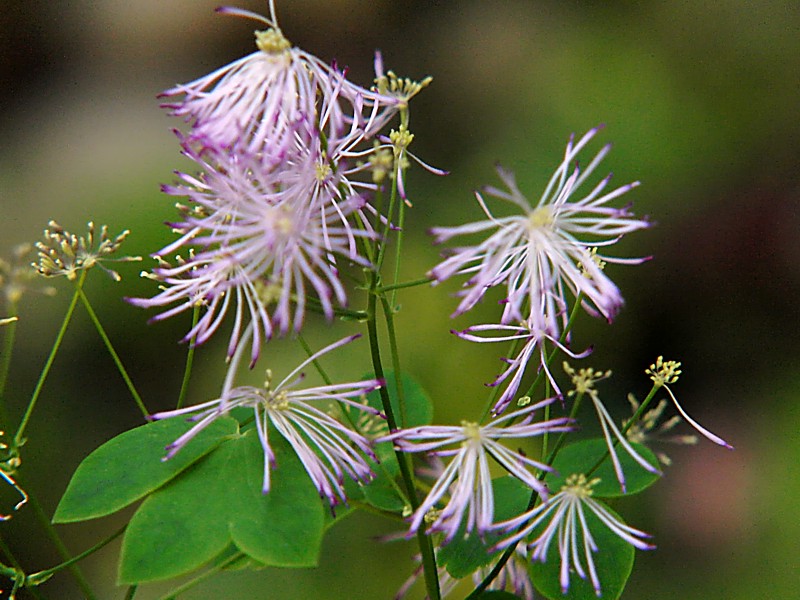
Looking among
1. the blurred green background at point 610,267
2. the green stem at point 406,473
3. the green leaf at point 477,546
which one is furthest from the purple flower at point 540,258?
the blurred green background at point 610,267

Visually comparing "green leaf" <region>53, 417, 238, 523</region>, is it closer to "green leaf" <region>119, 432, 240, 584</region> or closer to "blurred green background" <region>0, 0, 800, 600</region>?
"green leaf" <region>119, 432, 240, 584</region>

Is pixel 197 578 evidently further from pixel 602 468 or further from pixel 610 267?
pixel 610 267

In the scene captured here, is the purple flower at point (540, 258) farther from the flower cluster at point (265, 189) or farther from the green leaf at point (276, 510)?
the green leaf at point (276, 510)

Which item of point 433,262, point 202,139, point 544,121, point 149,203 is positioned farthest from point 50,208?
point 202,139

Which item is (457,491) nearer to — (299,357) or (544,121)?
(299,357)

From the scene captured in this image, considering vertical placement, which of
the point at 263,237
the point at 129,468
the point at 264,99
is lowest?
the point at 129,468

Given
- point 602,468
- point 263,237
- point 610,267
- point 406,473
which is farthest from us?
point 610,267

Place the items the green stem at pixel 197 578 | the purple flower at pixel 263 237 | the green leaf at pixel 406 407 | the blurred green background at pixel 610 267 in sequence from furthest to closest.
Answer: the blurred green background at pixel 610 267, the green leaf at pixel 406 407, the green stem at pixel 197 578, the purple flower at pixel 263 237

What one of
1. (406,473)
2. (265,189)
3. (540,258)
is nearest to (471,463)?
(406,473)
